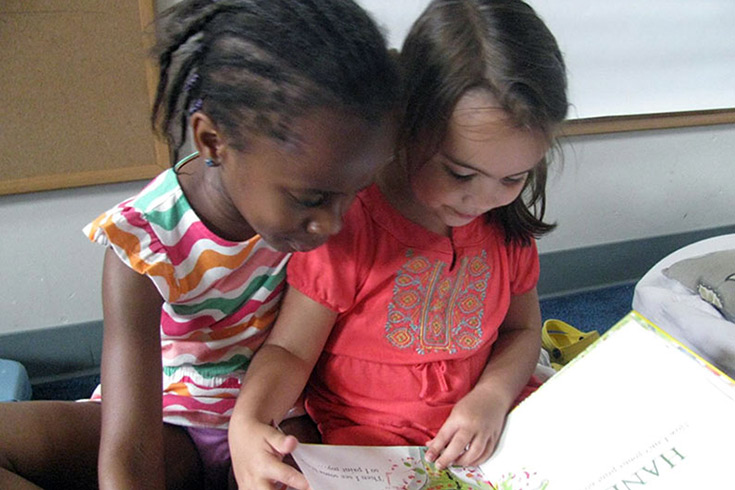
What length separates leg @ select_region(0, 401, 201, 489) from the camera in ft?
1.83

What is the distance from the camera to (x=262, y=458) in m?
0.51

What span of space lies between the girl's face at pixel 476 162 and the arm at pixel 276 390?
0.17 m

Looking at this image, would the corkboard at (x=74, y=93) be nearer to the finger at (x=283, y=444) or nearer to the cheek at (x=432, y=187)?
the cheek at (x=432, y=187)

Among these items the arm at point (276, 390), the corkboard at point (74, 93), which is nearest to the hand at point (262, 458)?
the arm at point (276, 390)

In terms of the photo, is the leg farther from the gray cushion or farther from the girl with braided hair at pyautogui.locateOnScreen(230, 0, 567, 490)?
the gray cushion

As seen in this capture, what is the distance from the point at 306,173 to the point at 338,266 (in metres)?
0.19

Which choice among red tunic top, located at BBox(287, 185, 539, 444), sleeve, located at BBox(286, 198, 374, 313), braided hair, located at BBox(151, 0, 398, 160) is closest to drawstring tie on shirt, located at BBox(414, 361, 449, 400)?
→ red tunic top, located at BBox(287, 185, 539, 444)

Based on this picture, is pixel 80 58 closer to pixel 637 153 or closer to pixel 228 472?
pixel 228 472

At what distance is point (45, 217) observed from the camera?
1000 millimetres

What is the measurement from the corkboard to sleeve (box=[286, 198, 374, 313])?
0.42 meters

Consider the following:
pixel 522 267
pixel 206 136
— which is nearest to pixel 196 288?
pixel 206 136

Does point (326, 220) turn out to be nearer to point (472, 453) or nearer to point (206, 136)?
point (206, 136)

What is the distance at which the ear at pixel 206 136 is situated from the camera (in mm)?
481

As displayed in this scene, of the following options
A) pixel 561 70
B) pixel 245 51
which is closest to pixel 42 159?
pixel 245 51
